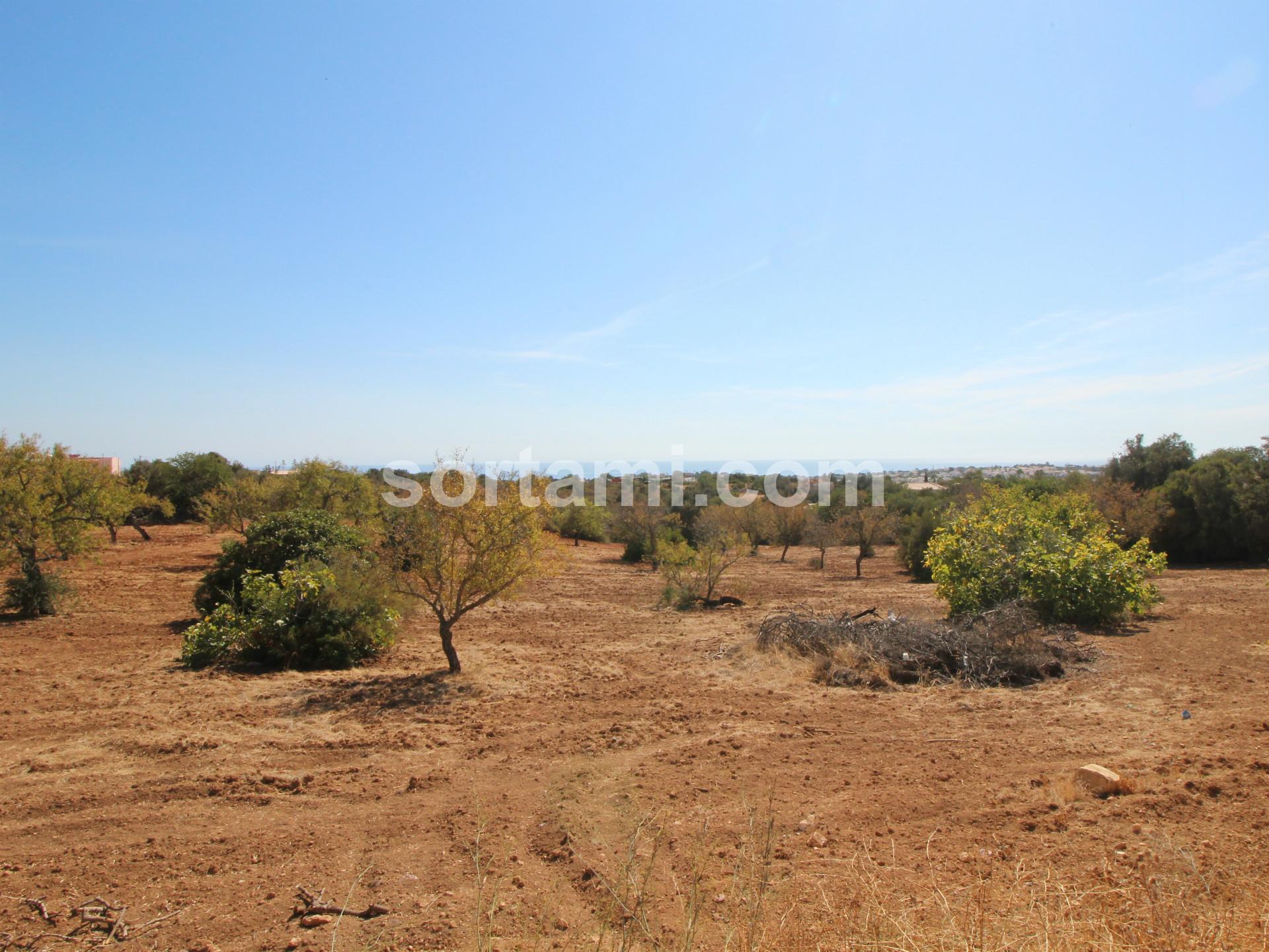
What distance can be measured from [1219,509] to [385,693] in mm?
32366

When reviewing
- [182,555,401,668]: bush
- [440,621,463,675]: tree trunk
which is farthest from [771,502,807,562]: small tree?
[182,555,401,668]: bush

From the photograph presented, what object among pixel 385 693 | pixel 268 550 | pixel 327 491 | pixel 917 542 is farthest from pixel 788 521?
pixel 385 693

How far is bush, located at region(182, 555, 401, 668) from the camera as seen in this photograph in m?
10.5

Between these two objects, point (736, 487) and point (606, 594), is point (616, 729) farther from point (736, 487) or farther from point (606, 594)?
point (736, 487)

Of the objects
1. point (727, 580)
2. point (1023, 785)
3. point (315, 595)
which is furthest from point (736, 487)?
point (1023, 785)

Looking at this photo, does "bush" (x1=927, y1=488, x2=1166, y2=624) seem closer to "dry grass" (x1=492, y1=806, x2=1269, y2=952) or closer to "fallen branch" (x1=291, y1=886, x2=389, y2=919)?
"dry grass" (x1=492, y1=806, x2=1269, y2=952)

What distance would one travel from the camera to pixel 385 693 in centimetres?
902

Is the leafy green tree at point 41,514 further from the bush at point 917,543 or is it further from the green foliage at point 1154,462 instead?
the green foliage at point 1154,462

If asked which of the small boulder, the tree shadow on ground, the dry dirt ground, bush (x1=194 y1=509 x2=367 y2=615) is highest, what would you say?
bush (x1=194 y1=509 x2=367 y2=615)

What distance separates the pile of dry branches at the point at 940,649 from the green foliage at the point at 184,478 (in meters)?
38.6

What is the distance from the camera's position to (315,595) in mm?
10688

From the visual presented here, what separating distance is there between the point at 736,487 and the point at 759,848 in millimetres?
46225

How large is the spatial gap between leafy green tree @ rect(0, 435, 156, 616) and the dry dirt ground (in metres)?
4.30

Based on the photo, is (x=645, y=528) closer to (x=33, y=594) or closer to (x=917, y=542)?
(x=917, y=542)
